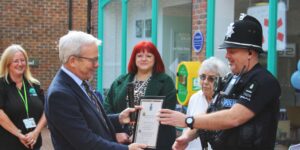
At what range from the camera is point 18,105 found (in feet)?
17.0

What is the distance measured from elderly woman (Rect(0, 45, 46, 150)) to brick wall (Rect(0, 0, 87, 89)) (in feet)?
27.8

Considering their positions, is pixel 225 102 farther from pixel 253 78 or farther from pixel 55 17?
pixel 55 17

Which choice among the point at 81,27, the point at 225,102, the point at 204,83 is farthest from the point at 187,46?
the point at 81,27

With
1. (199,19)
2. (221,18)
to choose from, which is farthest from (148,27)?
(221,18)

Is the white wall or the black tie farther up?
the white wall

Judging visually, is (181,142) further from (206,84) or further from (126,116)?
(206,84)

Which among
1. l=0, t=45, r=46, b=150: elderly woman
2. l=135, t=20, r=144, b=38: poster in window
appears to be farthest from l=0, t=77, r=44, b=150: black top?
l=135, t=20, r=144, b=38: poster in window

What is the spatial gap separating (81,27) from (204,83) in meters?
10.2

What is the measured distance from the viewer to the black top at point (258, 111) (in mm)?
2857

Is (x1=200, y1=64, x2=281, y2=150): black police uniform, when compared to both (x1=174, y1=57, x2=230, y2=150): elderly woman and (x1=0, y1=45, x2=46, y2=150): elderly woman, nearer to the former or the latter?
(x1=174, y1=57, x2=230, y2=150): elderly woman

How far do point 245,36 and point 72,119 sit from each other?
4.04ft

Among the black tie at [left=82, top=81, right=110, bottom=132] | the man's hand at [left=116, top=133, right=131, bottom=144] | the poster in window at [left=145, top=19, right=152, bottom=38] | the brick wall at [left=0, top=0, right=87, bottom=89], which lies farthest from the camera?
the brick wall at [left=0, top=0, right=87, bottom=89]

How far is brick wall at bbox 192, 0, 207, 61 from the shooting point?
23.2 ft

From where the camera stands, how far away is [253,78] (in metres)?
2.91
